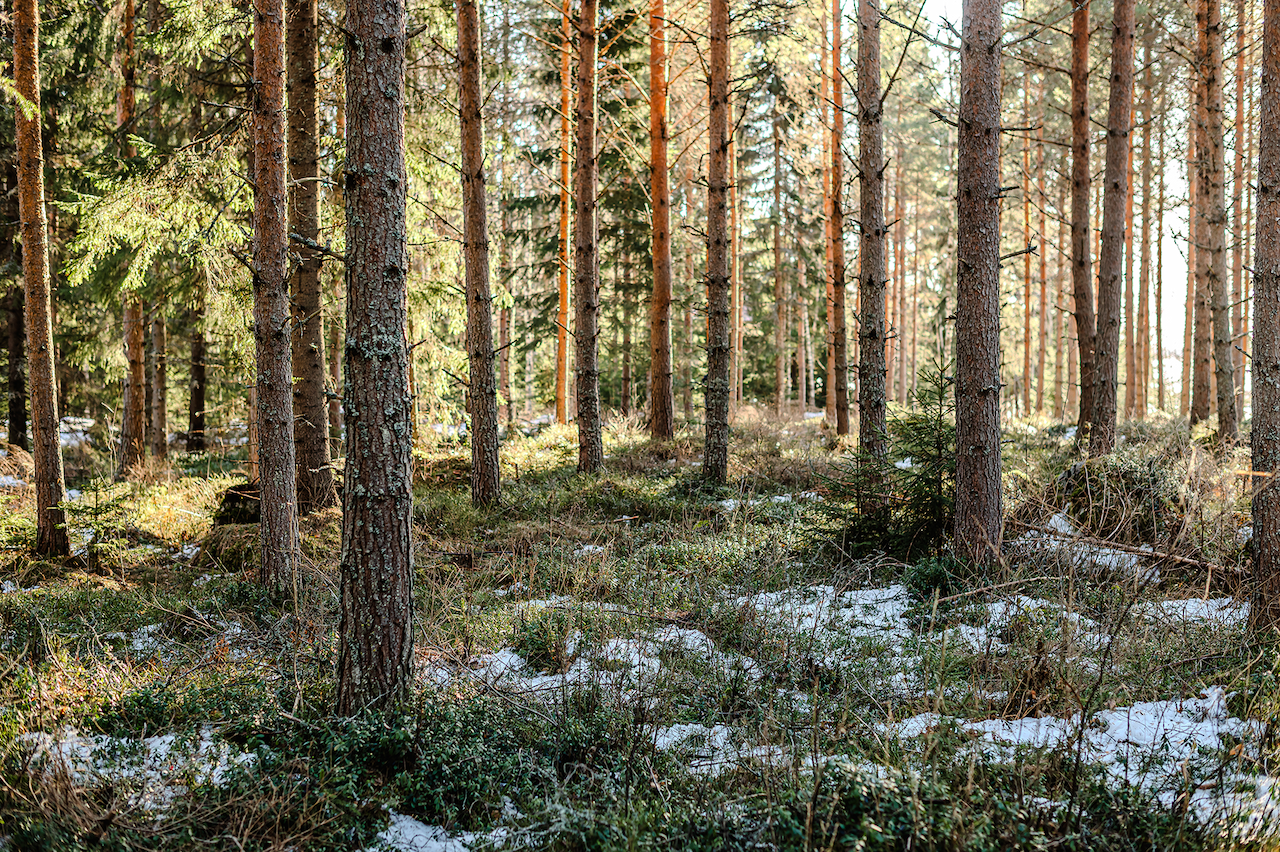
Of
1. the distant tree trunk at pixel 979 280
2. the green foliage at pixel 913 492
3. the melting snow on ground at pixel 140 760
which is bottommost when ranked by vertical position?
the melting snow on ground at pixel 140 760

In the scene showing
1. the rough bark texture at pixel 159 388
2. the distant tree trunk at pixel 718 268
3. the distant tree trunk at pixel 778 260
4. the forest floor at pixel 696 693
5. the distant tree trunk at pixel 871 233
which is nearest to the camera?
the forest floor at pixel 696 693

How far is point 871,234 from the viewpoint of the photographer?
8688 millimetres

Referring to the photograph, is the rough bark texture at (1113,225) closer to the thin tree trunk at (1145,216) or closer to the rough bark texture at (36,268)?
the thin tree trunk at (1145,216)

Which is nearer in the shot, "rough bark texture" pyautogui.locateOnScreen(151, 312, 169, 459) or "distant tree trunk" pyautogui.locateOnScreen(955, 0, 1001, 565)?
"distant tree trunk" pyautogui.locateOnScreen(955, 0, 1001, 565)

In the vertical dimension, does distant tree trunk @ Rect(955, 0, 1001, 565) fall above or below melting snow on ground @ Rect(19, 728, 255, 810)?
above

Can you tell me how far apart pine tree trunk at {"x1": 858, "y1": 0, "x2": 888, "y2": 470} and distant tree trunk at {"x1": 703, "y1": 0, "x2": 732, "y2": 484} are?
71.4 inches

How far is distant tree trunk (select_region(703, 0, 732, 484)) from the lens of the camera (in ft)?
30.9

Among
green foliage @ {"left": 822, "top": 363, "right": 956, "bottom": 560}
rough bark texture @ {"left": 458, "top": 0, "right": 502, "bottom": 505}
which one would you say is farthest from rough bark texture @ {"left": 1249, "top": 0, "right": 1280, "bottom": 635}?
rough bark texture @ {"left": 458, "top": 0, "right": 502, "bottom": 505}

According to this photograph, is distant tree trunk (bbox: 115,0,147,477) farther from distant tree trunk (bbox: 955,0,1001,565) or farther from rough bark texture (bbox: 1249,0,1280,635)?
rough bark texture (bbox: 1249,0,1280,635)

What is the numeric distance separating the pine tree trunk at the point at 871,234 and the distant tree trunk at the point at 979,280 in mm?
1968

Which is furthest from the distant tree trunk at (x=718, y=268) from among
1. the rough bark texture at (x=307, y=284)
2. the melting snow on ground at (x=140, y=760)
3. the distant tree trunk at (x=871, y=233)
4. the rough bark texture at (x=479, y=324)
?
the melting snow on ground at (x=140, y=760)

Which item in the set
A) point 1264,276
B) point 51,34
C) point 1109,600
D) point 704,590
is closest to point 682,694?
point 704,590

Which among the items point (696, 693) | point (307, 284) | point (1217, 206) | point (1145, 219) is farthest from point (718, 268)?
point (1145, 219)

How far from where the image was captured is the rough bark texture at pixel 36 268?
24.0 ft
